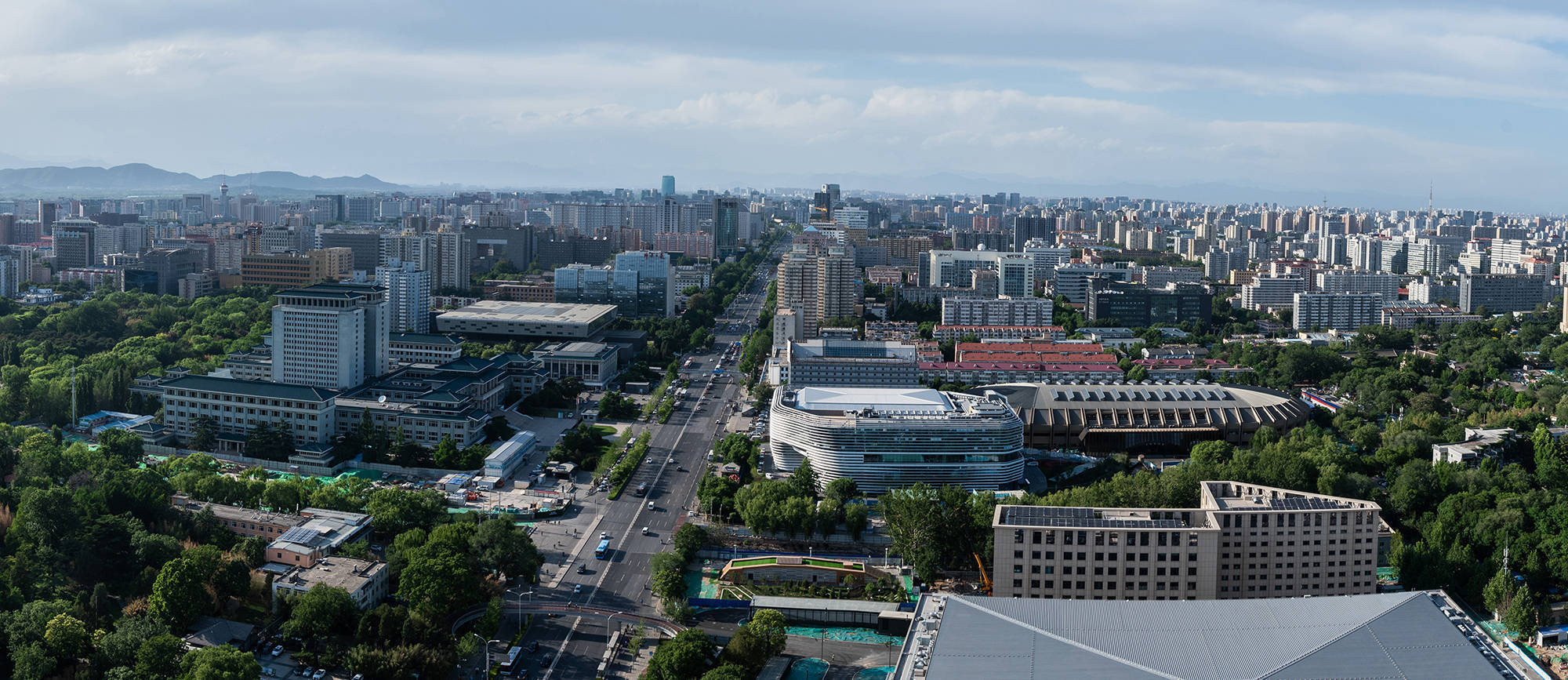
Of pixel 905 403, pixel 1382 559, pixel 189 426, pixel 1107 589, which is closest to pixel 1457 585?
pixel 1382 559

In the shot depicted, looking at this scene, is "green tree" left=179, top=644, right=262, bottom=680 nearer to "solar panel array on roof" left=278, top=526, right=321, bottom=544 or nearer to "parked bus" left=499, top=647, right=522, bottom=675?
"parked bus" left=499, top=647, right=522, bottom=675

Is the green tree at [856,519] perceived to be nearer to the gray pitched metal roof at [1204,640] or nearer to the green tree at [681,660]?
the green tree at [681,660]

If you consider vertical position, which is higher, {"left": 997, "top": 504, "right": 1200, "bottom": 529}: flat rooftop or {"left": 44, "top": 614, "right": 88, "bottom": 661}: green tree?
{"left": 997, "top": 504, "right": 1200, "bottom": 529}: flat rooftop

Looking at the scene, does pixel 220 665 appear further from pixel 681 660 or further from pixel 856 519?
pixel 856 519

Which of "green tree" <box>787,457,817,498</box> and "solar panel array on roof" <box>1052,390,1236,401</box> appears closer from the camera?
"green tree" <box>787,457,817,498</box>

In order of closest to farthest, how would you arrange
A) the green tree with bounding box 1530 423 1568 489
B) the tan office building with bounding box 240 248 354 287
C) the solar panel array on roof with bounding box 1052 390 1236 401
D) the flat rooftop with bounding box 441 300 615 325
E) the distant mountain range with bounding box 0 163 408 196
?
the green tree with bounding box 1530 423 1568 489 < the solar panel array on roof with bounding box 1052 390 1236 401 < the flat rooftop with bounding box 441 300 615 325 < the tan office building with bounding box 240 248 354 287 < the distant mountain range with bounding box 0 163 408 196

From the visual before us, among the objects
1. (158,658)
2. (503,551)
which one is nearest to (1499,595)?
(503,551)

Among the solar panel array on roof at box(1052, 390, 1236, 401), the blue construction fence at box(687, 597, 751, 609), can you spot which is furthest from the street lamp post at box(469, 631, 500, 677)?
the solar panel array on roof at box(1052, 390, 1236, 401)
